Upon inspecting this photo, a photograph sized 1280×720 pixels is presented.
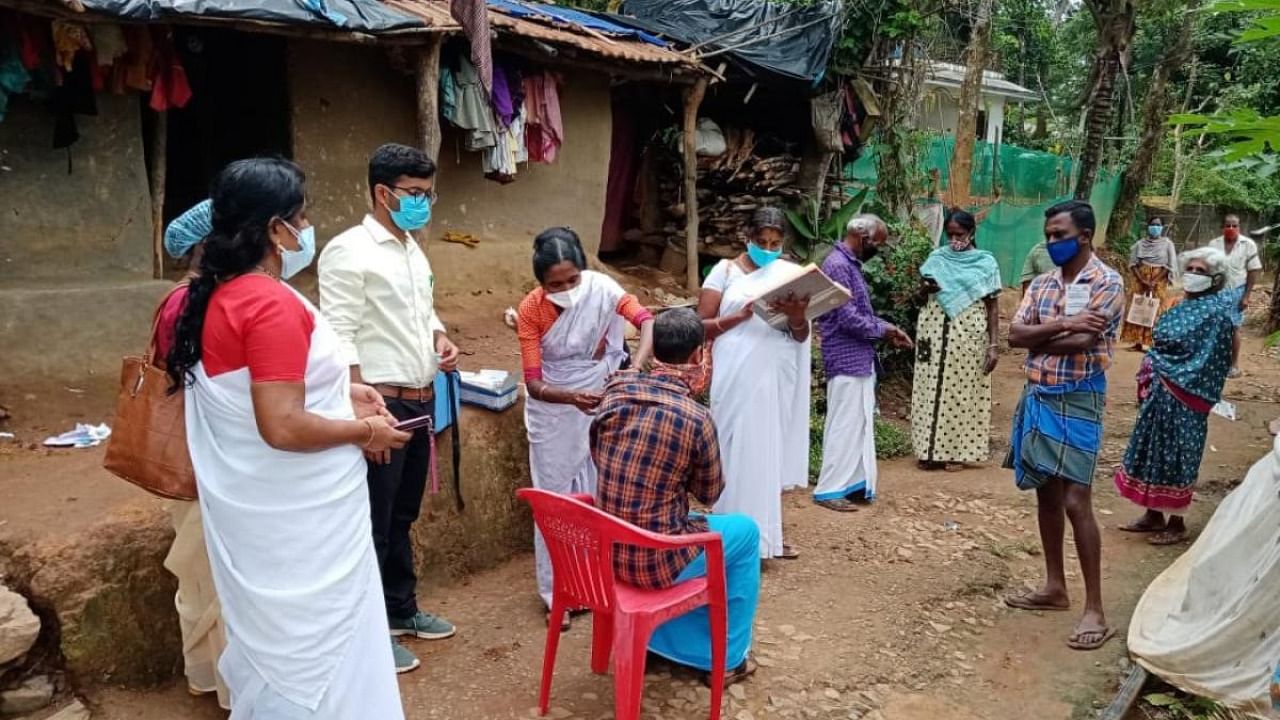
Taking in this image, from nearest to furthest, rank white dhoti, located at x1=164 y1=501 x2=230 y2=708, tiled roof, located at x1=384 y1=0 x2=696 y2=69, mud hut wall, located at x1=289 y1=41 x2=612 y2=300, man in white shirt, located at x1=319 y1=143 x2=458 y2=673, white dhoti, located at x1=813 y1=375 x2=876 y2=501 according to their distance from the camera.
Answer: white dhoti, located at x1=164 y1=501 x2=230 y2=708 → man in white shirt, located at x1=319 y1=143 x2=458 y2=673 → white dhoti, located at x1=813 y1=375 x2=876 y2=501 → tiled roof, located at x1=384 y1=0 x2=696 y2=69 → mud hut wall, located at x1=289 y1=41 x2=612 y2=300

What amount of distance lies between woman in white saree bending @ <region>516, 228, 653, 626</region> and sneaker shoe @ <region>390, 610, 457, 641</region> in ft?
1.65

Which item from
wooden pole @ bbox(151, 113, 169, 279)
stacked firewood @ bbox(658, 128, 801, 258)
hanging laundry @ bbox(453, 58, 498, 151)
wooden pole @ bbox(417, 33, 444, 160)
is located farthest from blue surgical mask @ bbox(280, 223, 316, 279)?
stacked firewood @ bbox(658, 128, 801, 258)

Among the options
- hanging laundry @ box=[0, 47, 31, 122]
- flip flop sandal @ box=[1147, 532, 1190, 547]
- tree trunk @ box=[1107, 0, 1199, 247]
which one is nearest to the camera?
hanging laundry @ box=[0, 47, 31, 122]

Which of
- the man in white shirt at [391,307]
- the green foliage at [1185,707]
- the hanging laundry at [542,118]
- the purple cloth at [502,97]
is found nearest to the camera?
the man in white shirt at [391,307]

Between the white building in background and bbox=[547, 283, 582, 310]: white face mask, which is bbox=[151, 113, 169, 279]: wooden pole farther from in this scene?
the white building in background

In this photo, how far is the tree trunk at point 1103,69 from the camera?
471 inches

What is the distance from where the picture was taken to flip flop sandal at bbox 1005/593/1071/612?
4551 mm

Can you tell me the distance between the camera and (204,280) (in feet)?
7.68

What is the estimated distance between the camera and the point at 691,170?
9422mm

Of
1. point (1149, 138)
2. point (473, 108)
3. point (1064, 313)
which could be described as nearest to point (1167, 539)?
point (1064, 313)

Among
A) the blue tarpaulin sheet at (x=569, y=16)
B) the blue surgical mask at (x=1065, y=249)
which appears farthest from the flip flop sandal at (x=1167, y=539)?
the blue tarpaulin sheet at (x=569, y=16)

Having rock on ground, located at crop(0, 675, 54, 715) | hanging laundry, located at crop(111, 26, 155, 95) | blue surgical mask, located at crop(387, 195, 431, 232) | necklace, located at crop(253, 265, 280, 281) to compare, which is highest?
hanging laundry, located at crop(111, 26, 155, 95)

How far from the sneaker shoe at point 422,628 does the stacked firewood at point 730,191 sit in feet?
24.1

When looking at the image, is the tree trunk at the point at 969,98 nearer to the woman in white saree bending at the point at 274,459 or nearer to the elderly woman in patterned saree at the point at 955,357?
the elderly woman in patterned saree at the point at 955,357
